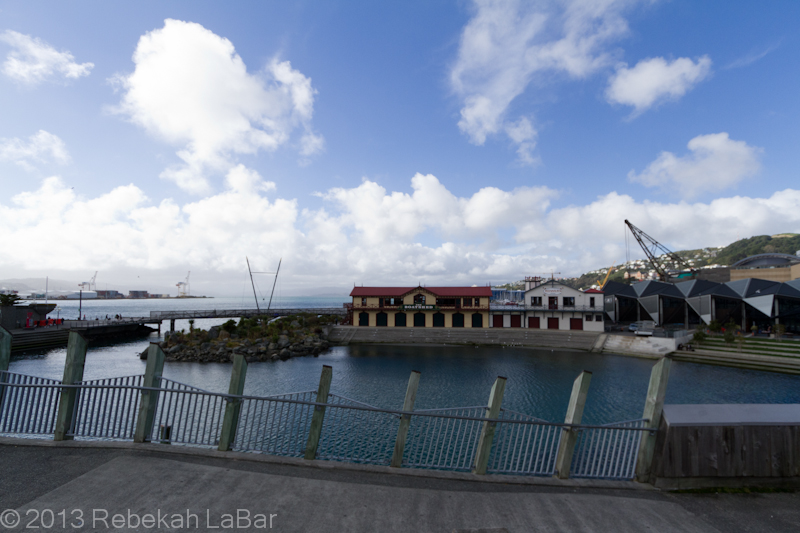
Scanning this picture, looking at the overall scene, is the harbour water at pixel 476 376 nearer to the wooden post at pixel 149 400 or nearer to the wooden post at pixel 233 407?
the wooden post at pixel 233 407

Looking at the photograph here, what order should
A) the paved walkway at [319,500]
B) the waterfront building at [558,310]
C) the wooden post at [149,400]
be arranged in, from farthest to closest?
1. the waterfront building at [558,310]
2. the wooden post at [149,400]
3. the paved walkway at [319,500]

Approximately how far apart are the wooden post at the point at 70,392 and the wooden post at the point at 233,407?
3.44 meters

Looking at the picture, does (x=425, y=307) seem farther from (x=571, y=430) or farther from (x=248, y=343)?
(x=571, y=430)

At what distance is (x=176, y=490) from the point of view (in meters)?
5.80

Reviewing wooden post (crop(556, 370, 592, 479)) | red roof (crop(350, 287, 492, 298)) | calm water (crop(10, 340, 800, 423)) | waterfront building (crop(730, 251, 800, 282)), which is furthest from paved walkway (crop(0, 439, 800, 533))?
waterfront building (crop(730, 251, 800, 282))

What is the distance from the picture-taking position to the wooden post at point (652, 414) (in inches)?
257

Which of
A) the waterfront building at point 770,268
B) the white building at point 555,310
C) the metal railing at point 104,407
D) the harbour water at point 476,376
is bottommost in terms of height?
the harbour water at point 476,376

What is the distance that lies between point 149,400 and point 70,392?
195cm

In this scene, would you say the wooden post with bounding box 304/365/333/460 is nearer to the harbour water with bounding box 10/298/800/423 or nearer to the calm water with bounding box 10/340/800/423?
the harbour water with bounding box 10/298/800/423

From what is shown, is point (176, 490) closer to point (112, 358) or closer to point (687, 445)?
point (687, 445)

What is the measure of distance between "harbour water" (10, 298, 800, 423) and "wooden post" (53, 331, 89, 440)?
62.2 ft

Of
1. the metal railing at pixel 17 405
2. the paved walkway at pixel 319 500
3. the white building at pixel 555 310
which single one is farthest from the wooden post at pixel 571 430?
the white building at pixel 555 310

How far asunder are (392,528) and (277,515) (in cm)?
168

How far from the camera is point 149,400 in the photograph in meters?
7.78
